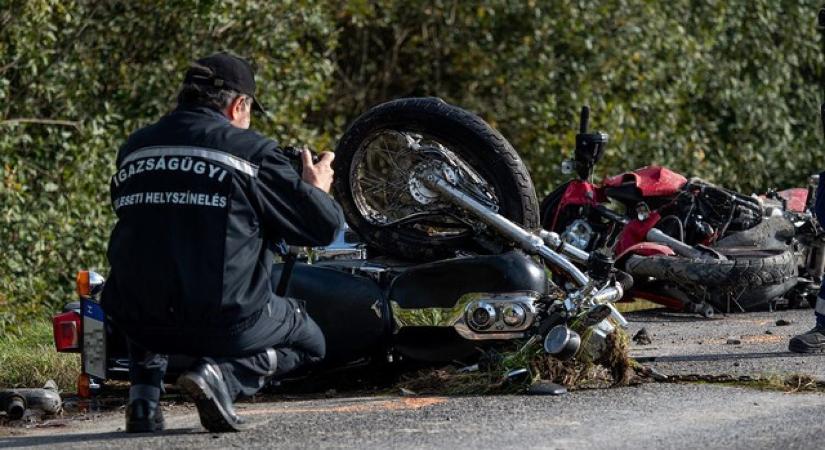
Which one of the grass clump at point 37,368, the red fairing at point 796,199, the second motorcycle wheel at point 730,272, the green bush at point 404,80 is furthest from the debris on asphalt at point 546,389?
the green bush at point 404,80

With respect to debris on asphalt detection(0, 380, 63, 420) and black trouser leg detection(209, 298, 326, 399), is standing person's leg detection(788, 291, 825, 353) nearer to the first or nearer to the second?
black trouser leg detection(209, 298, 326, 399)

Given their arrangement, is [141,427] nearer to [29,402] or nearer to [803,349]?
[29,402]

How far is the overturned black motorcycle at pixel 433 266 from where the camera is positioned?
21.9 feet

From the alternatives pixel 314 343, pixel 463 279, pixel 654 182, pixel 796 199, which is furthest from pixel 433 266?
pixel 796 199

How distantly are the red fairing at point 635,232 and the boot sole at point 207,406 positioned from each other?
15.4 feet

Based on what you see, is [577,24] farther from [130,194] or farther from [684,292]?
[130,194]

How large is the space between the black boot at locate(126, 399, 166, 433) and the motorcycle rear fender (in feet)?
4.90

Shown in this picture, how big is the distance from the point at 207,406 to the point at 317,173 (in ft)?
3.27

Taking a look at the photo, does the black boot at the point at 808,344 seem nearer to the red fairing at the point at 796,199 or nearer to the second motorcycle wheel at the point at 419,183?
the second motorcycle wheel at the point at 419,183

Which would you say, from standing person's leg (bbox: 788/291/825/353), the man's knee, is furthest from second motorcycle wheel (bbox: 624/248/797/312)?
the man's knee

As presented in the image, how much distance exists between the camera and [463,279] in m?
6.86

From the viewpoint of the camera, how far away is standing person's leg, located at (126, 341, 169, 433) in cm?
578

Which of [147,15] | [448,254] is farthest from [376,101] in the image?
[448,254]

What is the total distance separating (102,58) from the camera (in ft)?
40.6
